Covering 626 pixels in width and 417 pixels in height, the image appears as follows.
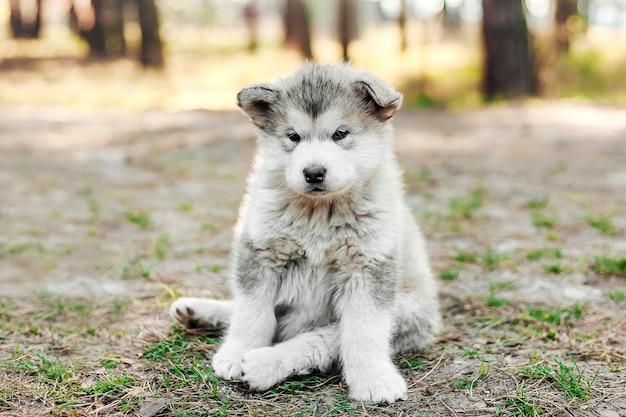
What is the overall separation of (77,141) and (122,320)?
7.23 meters

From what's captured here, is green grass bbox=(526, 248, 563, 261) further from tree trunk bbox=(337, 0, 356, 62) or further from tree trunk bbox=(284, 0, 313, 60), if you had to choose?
tree trunk bbox=(284, 0, 313, 60)

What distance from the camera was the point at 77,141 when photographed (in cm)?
1084

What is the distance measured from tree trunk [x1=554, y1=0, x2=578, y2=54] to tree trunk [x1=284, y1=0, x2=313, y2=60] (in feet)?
23.0

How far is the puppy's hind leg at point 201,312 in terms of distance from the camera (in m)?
4.01

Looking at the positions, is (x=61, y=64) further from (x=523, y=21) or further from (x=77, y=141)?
(x=523, y=21)

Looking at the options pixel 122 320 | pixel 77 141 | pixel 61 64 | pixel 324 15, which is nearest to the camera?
pixel 122 320

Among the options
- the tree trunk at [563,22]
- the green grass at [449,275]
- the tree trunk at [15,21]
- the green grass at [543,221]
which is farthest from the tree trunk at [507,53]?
the tree trunk at [15,21]

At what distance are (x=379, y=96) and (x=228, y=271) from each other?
2.40 metres

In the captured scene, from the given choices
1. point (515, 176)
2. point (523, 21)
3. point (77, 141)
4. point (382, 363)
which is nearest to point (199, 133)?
point (77, 141)

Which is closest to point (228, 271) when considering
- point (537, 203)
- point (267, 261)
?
point (267, 261)

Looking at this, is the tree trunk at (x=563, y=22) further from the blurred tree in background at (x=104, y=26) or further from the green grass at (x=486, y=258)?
the green grass at (x=486, y=258)

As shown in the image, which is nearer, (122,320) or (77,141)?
(122,320)

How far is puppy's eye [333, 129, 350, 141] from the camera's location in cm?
351

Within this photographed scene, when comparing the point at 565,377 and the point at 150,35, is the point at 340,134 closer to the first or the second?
the point at 565,377
